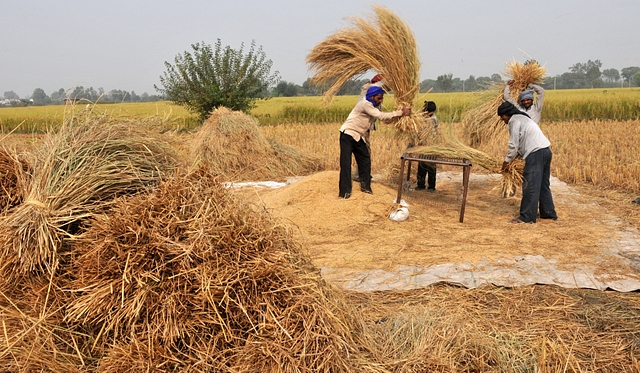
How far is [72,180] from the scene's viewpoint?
7.55 feet

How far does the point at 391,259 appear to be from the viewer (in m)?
4.04

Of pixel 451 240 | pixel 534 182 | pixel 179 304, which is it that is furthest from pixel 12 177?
pixel 534 182

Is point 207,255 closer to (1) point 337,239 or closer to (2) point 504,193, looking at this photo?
(1) point 337,239

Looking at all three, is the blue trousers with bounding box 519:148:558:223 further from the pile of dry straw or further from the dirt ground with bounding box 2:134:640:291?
the pile of dry straw

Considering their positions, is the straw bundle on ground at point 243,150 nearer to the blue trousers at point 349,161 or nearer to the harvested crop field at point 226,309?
the blue trousers at point 349,161

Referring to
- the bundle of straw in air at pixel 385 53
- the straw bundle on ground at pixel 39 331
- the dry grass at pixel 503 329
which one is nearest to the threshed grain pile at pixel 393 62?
the bundle of straw in air at pixel 385 53

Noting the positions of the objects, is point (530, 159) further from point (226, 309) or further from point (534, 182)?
point (226, 309)

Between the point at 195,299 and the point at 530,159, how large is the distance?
3990mm

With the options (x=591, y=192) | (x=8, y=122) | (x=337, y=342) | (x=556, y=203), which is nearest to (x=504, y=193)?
(x=556, y=203)

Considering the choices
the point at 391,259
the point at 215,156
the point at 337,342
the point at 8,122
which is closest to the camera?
the point at 337,342

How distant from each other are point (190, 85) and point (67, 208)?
1037 cm

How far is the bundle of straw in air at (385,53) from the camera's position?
5395mm

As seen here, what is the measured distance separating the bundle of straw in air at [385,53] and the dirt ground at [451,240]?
1102 millimetres

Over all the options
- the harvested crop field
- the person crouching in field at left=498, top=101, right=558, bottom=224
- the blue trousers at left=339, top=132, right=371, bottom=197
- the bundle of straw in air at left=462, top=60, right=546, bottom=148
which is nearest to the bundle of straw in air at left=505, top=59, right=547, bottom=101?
the bundle of straw in air at left=462, top=60, right=546, bottom=148
